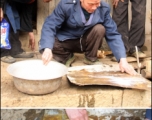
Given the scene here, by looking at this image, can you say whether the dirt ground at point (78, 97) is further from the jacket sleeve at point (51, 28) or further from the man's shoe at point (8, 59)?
the man's shoe at point (8, 59)

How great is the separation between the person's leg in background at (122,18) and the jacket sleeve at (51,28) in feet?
3.92

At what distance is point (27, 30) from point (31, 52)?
1.60 ft

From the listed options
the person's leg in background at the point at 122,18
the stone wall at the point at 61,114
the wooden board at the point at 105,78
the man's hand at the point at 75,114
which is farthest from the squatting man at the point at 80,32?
the person's leg in background at the point at 122,18

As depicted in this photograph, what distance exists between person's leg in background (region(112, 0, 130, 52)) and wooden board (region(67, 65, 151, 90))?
112 centimetres

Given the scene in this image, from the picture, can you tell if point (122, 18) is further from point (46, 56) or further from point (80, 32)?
point (46, 56)

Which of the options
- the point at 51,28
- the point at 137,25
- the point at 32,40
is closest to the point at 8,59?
the point at 32,40

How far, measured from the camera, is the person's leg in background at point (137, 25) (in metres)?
4.45

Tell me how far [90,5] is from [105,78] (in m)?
0.82

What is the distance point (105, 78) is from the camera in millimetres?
3273

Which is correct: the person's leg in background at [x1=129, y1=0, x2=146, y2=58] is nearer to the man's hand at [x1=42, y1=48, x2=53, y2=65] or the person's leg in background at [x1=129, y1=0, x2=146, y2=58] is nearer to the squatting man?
the squatting man

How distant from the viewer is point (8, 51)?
4.23 meters

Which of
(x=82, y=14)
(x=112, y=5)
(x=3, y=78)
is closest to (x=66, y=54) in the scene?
(x=82, y=14)

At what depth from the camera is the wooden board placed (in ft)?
10.4

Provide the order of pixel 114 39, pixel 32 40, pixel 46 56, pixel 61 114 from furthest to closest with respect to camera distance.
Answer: pixel 32 40, pixel 114 39, pixel 61 114, pixel 46 56
